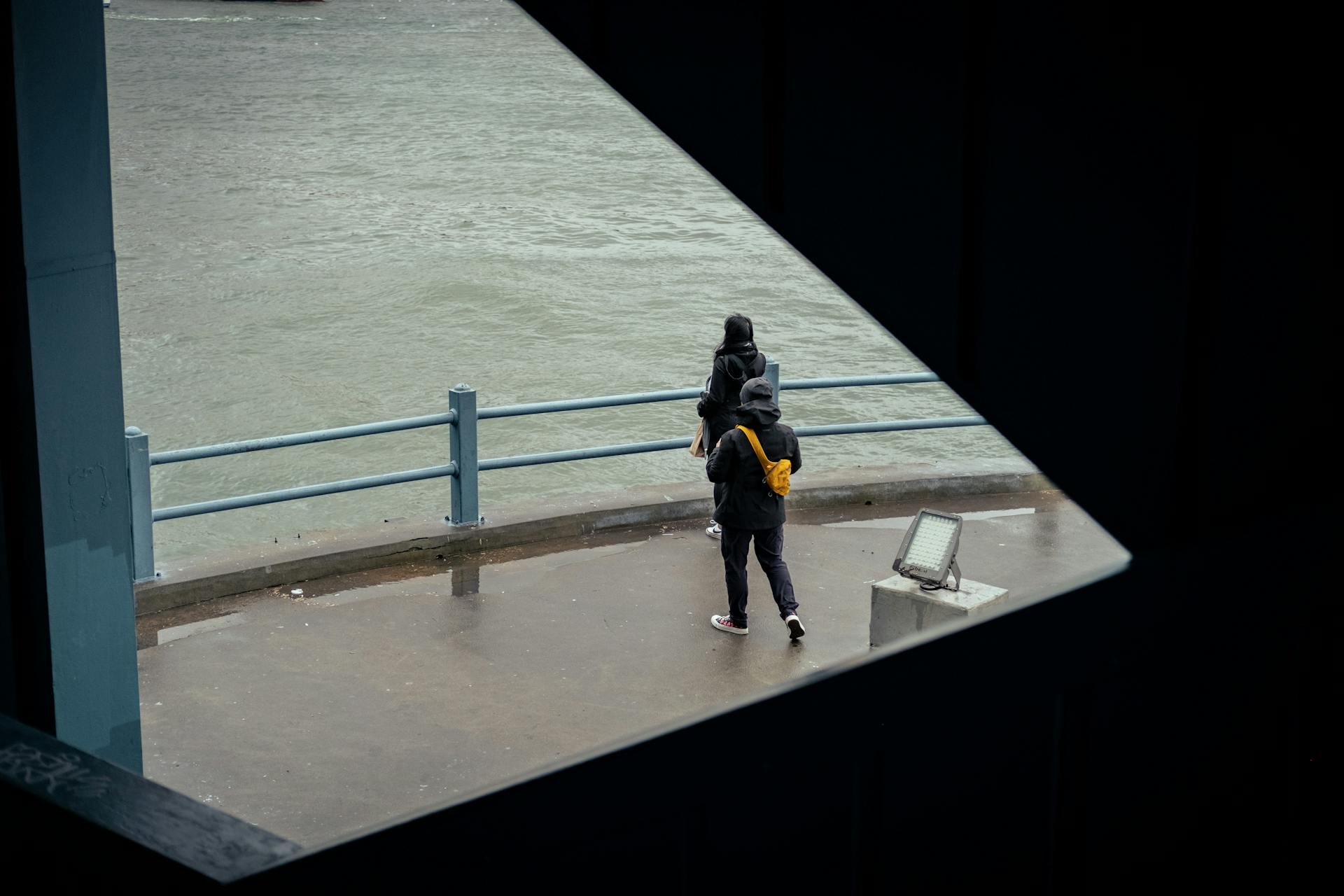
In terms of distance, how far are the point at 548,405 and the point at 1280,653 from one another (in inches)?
319

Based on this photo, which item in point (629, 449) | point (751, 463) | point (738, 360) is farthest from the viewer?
point (629, 449)

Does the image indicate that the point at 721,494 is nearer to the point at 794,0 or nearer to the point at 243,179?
the point at 794,0

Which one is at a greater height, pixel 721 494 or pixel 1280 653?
pixel 1280 653

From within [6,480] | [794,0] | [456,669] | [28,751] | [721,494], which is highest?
[794,0]

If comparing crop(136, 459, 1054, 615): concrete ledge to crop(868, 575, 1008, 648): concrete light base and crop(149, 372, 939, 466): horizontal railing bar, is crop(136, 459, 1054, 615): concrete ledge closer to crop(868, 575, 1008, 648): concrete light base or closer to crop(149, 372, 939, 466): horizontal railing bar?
crop(149, 372, 939, 466): horizontal railing bar

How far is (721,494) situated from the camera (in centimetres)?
798

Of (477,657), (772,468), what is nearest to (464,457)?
(477,657)

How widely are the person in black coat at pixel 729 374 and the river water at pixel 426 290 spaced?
3.22 meters

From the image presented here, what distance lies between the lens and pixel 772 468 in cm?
766

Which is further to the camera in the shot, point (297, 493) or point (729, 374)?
point (297, 493)

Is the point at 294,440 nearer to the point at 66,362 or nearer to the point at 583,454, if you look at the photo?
the point at 583,454

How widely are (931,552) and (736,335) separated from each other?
1706 millimetres

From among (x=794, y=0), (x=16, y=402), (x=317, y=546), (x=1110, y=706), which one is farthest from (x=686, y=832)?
(x=317, y=546)

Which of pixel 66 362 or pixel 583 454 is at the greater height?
pixel 66 362
